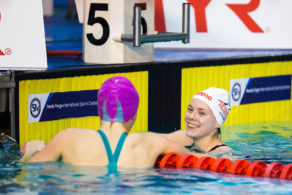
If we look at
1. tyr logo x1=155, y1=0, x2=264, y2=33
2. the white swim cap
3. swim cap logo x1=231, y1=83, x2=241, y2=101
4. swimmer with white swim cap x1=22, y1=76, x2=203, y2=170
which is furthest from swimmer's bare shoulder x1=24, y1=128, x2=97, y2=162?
tyr logo x1=155, y1=0, x2=264, y2=33

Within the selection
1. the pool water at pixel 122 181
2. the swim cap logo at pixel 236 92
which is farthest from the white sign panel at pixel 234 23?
the pool water at pixel 122 181

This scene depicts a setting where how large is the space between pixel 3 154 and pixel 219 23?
367cm

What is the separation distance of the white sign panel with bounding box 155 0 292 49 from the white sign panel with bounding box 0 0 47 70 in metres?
2.43

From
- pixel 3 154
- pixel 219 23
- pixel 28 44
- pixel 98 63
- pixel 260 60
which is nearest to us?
pixel 3 154

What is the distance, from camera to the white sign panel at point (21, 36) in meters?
5.98

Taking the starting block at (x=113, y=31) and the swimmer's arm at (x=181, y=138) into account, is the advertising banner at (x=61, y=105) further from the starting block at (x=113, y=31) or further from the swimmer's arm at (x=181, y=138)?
the swimmer's arm at (x=181, y=138)

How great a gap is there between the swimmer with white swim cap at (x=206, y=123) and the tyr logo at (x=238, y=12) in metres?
2.66

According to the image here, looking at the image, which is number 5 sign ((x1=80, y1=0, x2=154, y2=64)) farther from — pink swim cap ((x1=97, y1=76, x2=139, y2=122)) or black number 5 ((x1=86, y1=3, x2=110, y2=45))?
pink swim cap ((x1=97, y1=76, x2=139, y2=122))

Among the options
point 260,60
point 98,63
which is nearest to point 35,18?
point 98,63

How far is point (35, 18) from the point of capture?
20.1 ft

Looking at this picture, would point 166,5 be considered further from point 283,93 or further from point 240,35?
point 283,93

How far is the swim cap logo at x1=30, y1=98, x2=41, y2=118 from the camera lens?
6055 millimetres

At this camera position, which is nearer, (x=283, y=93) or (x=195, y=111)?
(x=195, y=111)

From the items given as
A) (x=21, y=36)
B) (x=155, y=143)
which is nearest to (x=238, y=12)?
(x=21, y=36)
